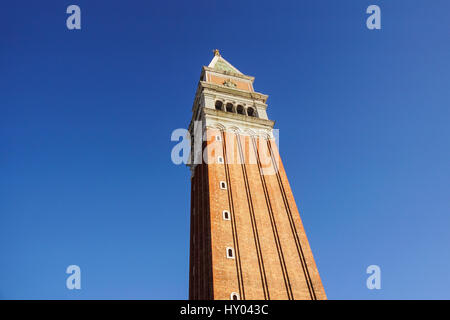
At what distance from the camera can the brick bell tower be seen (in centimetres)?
2233

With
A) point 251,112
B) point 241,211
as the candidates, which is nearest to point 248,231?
point 241,211

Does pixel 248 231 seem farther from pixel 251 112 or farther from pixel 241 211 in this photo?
pixel 251 112

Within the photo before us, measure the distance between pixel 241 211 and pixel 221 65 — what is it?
26630 mm

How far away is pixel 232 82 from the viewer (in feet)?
140

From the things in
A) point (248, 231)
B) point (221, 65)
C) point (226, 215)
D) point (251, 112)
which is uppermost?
point (221, 65)

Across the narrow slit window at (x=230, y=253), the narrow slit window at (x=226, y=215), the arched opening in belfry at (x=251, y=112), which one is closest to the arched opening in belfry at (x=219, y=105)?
the arched opening in belfry at (x=251, y=112)

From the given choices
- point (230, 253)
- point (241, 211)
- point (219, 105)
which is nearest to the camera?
point (230, 253)

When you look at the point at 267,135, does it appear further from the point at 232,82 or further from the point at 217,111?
the point at 232,82

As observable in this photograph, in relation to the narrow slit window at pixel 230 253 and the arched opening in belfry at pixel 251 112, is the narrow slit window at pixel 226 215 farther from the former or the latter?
the arched opening in belfry at pixel 251 112

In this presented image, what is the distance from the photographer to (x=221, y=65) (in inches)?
1874

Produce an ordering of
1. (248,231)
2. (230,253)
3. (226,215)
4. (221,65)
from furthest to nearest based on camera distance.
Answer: (221,65)
(226,215)
(248,231)
(230,253)

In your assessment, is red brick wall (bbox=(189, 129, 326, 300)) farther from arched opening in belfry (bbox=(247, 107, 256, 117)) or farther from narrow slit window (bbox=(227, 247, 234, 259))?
arched opening in belfry (bbox=(247, 107, 256, 117))
